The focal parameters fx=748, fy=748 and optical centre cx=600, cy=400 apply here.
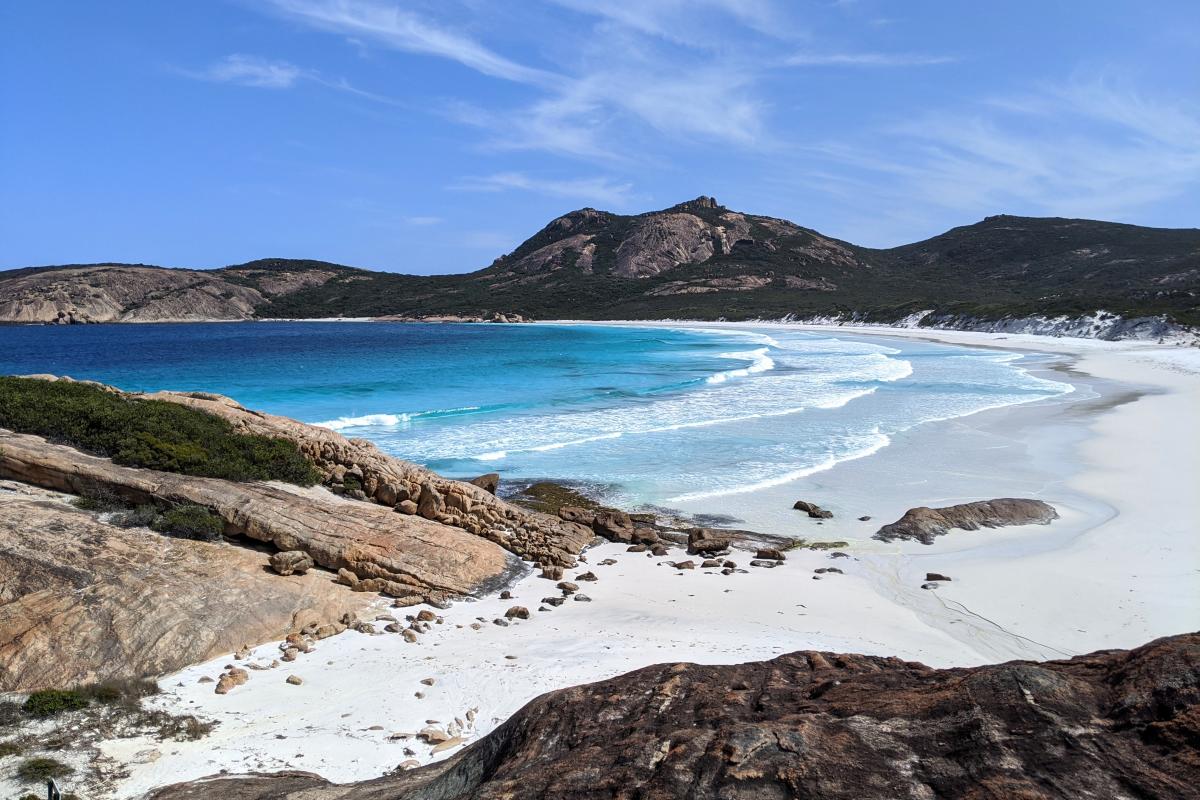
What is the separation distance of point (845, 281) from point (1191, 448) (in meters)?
127

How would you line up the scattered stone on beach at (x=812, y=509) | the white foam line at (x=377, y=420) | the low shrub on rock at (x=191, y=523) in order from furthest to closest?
the white foam line at (x=377, y=420), the scattered stone on beach at (x=812, y=509), the low shrub on rock at (x=191, y=523)

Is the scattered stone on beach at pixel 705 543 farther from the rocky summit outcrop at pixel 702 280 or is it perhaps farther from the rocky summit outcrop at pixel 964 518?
the rocky summit outcrop at pixel 702 280

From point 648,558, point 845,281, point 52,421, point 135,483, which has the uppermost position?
point 845,281

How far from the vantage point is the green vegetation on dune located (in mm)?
10242

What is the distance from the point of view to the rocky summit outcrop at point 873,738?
2.75 metres

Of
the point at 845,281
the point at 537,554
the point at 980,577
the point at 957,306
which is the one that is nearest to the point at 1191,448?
the point at 980,577

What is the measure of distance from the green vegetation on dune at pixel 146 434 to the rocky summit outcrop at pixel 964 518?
9.76 meters

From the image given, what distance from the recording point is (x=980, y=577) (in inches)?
425

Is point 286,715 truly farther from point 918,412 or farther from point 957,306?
point 957,306

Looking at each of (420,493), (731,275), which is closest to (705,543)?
(420,493)

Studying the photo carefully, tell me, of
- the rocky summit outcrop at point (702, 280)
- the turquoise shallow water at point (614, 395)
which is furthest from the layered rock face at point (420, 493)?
the rocky summit outcrop at point (702, 280)

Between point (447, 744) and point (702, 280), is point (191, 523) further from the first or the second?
point (702, 280)

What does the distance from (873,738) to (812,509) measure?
1153cm

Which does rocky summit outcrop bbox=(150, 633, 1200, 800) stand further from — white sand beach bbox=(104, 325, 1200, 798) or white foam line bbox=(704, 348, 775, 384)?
white foam line bbox=(704, 348, 775, 384)
